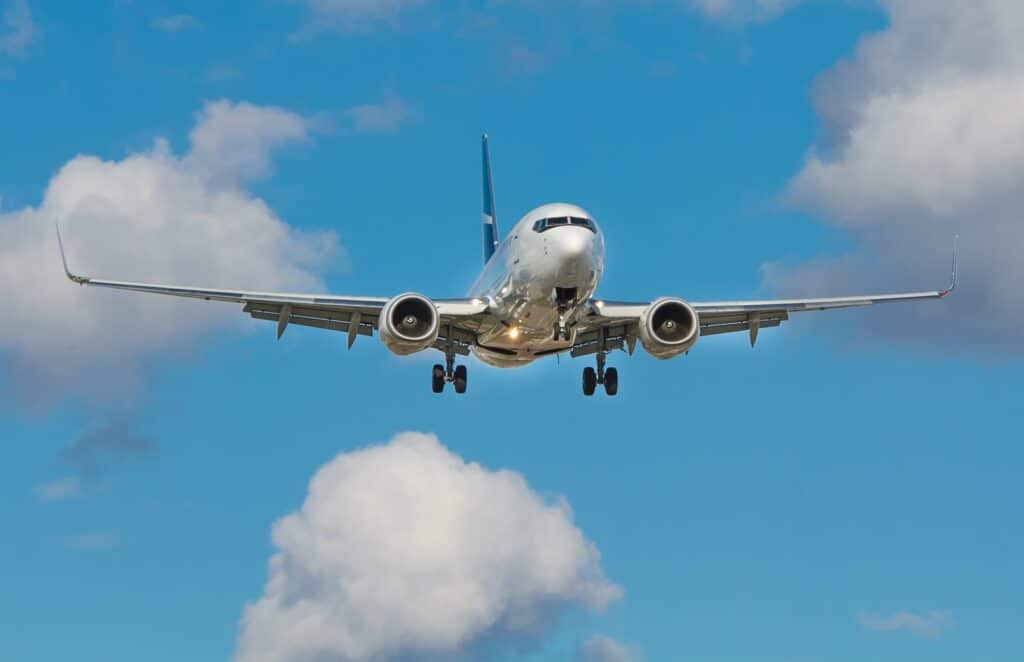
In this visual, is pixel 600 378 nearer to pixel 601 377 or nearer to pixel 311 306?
pixel 601 377

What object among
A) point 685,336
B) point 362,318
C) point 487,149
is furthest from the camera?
point 487,149

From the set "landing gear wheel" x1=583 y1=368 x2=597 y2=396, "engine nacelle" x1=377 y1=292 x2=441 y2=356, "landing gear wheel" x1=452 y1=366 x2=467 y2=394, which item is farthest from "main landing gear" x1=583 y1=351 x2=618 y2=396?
"engine nacelle" x1=377 y1=292 x2=441 y2=356

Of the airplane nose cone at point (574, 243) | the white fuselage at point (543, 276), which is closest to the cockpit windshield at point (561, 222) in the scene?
the white fuselage at point (543, 276)

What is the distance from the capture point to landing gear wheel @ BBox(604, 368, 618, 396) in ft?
157

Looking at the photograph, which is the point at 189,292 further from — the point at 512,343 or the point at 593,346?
the point at 593,346

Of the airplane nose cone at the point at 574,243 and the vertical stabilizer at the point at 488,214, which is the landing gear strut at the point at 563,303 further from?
the vertical stabilizer at the point at 488,214

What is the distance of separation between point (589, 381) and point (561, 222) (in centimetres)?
892

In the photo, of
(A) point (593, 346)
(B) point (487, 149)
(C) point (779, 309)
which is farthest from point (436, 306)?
(B) point (487, 149)

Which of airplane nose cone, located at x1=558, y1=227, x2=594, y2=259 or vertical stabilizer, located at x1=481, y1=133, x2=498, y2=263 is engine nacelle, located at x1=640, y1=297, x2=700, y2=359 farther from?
vertical stabilizer, located at x1=481, y1=133, x2=498, y2=263

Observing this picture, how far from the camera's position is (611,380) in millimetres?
48000

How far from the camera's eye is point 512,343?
45594 millimetres

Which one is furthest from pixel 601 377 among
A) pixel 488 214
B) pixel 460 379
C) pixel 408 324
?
pixel 488 214

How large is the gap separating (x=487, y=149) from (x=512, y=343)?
1249 inches

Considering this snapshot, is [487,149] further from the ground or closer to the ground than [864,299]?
further from the ground
